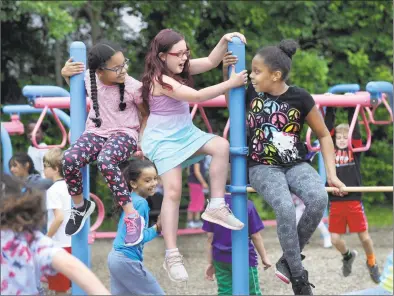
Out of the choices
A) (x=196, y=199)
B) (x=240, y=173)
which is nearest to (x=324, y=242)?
(x=196, y=199)

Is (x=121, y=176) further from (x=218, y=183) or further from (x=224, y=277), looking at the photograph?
(x=224, y=277)

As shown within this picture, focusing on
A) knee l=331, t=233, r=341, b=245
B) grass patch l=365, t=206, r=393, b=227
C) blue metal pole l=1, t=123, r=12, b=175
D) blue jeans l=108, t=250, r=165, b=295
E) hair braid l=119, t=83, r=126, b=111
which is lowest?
grass patch l=365, t=206, r=393, b=227

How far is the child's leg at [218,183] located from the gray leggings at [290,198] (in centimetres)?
18

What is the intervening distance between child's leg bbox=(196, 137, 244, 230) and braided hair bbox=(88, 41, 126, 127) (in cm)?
53

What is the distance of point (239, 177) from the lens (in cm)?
427

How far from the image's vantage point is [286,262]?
13.6 ft

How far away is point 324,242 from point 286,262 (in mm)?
5117

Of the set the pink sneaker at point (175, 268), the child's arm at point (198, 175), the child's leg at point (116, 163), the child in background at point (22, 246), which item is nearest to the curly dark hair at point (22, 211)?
the child in background at point (22, 246)

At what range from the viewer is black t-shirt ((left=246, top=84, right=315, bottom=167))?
420 cm

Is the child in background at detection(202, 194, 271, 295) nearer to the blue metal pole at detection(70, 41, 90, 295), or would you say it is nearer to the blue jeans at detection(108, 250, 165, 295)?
the blue jeans at detection(108, 250, 165, 295)

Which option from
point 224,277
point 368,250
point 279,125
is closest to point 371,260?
point 368,250

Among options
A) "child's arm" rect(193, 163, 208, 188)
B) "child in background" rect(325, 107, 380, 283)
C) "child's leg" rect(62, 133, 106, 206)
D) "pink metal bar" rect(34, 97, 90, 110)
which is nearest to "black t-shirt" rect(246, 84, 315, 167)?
"child's leg" rect(62, 133, 106, 206)

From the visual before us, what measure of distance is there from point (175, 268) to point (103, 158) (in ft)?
2.16

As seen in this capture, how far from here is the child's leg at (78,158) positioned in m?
4.16
